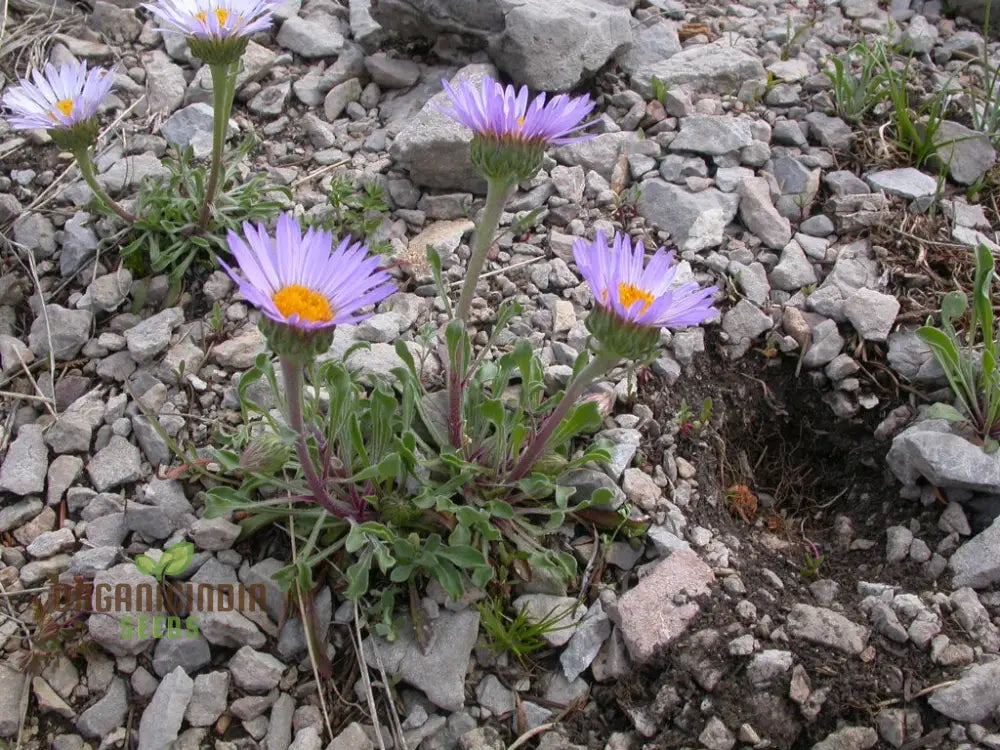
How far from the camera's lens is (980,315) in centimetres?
286

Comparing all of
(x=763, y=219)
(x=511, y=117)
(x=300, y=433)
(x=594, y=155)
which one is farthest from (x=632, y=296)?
(x=594, y=155)

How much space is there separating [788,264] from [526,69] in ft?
4.43

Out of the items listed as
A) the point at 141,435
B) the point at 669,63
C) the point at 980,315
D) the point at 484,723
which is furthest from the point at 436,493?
the point at 669,63

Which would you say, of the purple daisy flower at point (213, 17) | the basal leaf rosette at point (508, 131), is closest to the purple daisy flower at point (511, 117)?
the basal leaf rosette at point (508, 131)

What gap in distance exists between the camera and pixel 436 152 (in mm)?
3488

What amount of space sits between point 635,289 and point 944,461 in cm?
118

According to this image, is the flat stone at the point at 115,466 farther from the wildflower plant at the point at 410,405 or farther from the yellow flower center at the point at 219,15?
the yellow flower center at the point at 219,15

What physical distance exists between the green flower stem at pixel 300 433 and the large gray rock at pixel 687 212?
1707 mm

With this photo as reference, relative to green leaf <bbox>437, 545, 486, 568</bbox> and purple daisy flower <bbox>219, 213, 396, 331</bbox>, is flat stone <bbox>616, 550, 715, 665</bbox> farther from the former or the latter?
purple daisy flower <bbox>219, 213, 396, 331</bbox>

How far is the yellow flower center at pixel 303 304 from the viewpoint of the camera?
1.98m

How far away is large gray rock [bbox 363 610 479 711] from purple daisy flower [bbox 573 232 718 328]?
979 mm

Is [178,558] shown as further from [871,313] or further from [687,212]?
[871,313]

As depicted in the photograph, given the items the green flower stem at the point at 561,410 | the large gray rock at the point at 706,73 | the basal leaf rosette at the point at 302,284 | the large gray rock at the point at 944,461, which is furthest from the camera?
the large gray rock at the point at 706,73

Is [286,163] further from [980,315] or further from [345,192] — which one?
[980,315]
